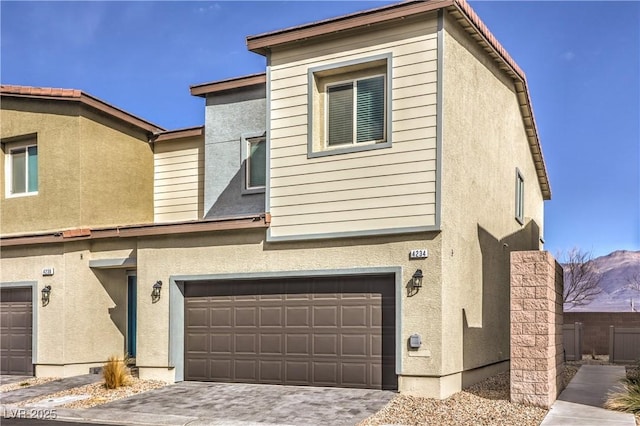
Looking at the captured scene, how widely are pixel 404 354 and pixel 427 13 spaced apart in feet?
21.7

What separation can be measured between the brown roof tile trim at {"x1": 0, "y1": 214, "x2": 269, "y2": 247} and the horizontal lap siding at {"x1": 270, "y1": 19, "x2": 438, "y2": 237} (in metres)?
0.74

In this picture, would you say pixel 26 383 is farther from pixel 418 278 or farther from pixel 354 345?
pixel 418 278

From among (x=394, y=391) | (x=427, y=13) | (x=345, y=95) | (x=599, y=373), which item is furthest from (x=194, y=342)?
(x=599, y=373)

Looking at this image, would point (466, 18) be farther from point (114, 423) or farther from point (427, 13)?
point (114, 423)

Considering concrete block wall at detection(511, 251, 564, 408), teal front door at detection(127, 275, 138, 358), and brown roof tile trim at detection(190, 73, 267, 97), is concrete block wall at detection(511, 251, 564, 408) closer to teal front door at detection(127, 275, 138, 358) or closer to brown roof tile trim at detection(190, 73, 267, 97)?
brown roof tile trim at detection(190, 73, 267, 97)

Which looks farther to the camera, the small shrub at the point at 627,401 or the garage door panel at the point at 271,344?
the garage door panel at the point at 271,344

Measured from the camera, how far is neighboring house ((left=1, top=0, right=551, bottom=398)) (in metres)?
12.9

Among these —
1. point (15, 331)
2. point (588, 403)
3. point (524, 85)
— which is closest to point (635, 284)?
point (524, 85)

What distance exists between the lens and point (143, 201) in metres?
19.4

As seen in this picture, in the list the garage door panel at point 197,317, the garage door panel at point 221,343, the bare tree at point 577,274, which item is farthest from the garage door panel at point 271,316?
the bare tree at point 577,274

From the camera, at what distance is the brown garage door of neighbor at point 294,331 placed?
526 inches

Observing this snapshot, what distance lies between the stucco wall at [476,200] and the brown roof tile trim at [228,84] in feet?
18.9

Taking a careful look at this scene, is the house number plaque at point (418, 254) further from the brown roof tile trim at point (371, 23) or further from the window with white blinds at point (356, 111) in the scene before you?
the brown roof tile trim at point (371, 23)

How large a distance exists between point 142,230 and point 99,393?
12.5 ft
